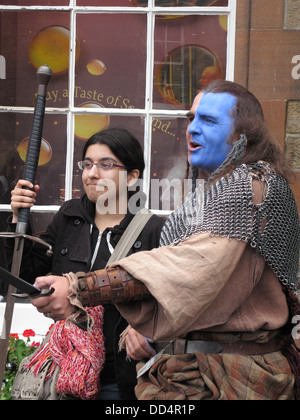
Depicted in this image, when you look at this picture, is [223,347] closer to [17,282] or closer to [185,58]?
[17,282]

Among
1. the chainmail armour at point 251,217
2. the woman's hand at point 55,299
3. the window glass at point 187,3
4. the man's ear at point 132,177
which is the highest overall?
the window glass at point 187,3

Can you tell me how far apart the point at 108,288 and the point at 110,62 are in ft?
9.07

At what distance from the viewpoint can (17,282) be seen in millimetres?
1583

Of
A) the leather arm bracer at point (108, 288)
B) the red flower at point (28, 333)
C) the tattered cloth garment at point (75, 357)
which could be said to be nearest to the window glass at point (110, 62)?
the red flower at point (28, 333)

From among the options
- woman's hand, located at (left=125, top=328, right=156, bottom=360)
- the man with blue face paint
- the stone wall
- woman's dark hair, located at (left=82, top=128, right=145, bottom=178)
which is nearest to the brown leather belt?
the man with blue face paint

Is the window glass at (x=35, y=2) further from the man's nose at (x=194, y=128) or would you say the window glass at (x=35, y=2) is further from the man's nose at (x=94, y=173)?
the man's nose at (x=194, y=128)

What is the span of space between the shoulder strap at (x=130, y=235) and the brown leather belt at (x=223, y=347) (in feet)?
2.08

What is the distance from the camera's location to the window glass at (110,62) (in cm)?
413

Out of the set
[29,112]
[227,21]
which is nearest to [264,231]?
[227,21]

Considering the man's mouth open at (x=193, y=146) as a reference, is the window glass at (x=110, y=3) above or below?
above

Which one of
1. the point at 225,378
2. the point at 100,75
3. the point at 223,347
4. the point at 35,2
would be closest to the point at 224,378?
the point at 225,378

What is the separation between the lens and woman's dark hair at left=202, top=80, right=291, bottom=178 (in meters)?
2.07

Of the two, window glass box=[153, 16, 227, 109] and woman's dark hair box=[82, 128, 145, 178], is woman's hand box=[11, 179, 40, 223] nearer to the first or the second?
woman's dark hair box=[82, 128, 145, 178]

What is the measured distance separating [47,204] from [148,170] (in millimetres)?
804
